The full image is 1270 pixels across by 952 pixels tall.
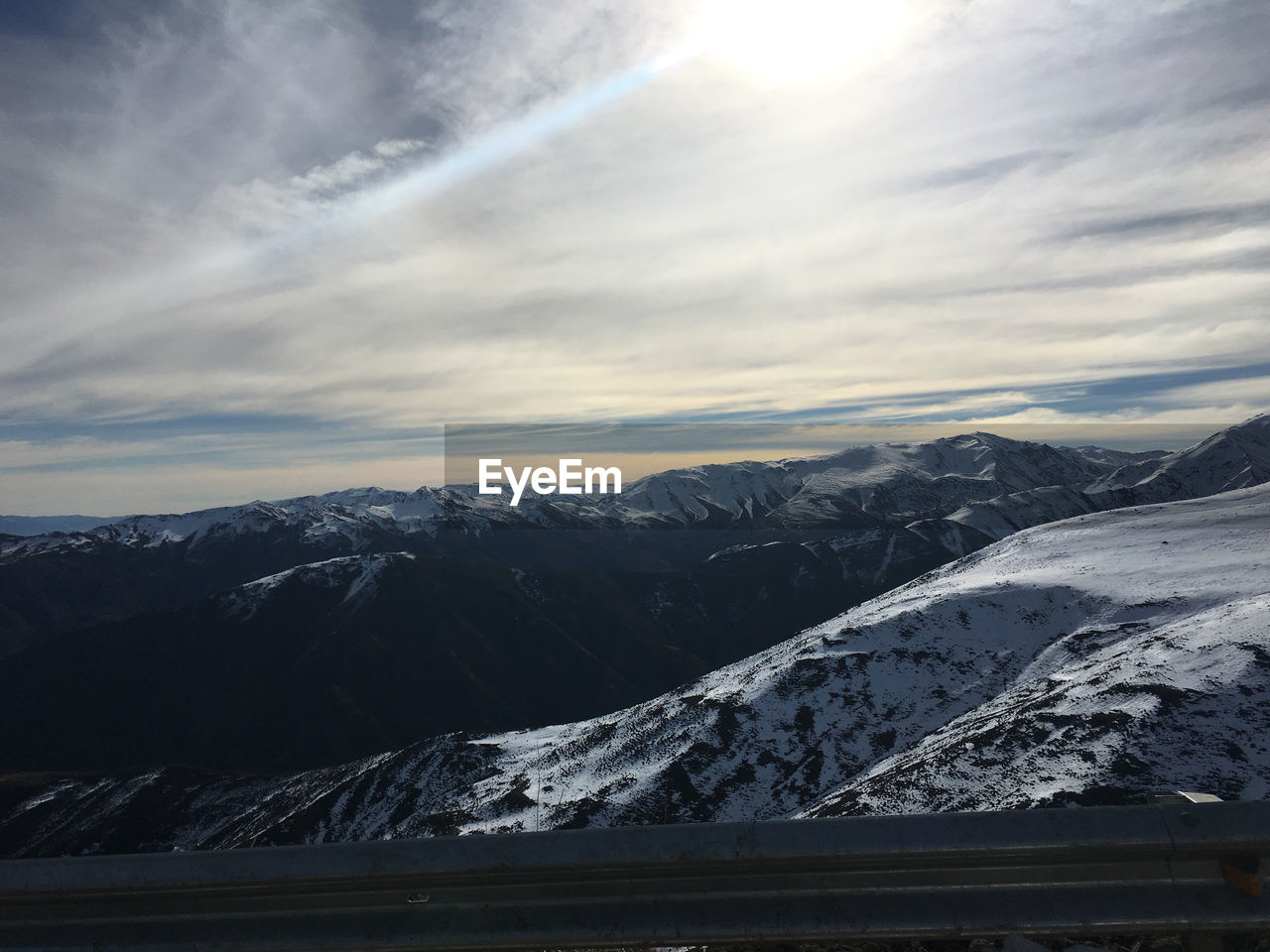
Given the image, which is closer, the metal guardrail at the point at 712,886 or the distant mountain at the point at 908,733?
the metal guardrail at the point at 712,886

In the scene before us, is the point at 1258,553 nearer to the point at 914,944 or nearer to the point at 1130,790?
the point at 1130,790

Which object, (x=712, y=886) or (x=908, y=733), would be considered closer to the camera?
(x=712, y=886)

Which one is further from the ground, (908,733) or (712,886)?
(712,886)

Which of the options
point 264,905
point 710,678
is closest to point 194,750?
point 710,678

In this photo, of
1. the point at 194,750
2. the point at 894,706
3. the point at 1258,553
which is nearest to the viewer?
the point at 894,706

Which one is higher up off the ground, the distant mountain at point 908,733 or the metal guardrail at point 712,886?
the metal guardrail at point 712,886
